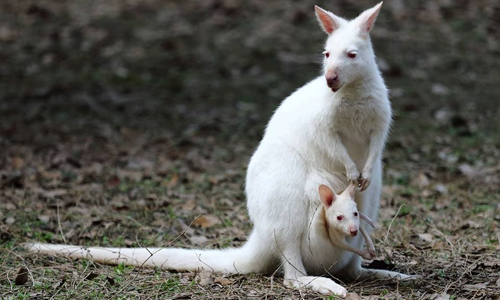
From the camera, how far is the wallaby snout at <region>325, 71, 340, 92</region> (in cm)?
345

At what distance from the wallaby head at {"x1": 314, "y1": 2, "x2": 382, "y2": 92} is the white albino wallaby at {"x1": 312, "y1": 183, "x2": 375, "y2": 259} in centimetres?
55

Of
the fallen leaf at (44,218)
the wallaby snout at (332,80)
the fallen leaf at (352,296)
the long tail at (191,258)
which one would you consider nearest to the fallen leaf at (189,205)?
the fallen leaf at (44,218)

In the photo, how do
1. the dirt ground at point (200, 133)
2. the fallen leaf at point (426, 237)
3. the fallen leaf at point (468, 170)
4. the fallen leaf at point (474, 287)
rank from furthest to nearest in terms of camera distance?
the fallen leaf at point (468, 170)
the fallen leaf at point (426, 237)
the dirt ground at point (200, 133)
the fallen leaf at point (474, 287)

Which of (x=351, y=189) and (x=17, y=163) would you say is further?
(x=17, y=163)

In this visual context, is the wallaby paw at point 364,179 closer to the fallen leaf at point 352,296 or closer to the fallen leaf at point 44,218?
the fallen leaf at point 352,296

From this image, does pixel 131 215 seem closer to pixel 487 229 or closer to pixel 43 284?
pixel 43 284

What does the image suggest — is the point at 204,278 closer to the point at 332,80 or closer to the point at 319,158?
the point at 319,158

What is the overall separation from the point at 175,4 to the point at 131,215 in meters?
6.84

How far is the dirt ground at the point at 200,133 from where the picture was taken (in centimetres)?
407

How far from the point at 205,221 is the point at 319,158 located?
1.59 m

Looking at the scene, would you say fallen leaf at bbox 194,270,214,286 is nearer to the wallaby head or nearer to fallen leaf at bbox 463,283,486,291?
the wallaby head

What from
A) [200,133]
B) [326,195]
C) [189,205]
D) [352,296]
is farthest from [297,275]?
[200,133]

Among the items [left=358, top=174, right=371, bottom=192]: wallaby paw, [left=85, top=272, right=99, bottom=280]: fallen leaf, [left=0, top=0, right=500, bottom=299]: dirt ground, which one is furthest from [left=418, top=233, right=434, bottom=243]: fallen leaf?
[left=85, top=272, right=99, bottom=280]: fallen leaf

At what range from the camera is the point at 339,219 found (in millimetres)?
3598
